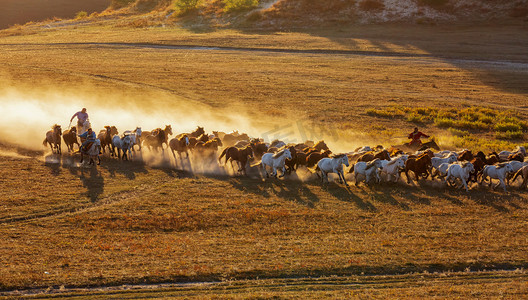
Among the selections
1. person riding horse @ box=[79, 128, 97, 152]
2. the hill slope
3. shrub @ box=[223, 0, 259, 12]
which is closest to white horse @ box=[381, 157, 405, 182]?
person riding horse @ box=[79, 128, 97, 152]

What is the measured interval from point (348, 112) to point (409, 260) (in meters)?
22.9

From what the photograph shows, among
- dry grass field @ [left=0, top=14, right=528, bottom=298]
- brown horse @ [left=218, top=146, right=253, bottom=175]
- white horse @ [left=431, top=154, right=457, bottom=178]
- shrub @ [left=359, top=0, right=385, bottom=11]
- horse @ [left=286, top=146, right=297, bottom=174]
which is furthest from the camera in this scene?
shrub @ [left=359, top=0, right=385, bottom=11]

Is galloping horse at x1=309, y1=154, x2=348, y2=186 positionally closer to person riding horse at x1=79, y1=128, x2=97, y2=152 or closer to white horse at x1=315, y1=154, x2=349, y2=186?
white horse at x1=315, y1=154, x2=349, y2=186

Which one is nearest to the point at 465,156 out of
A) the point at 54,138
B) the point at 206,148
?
the point at 206,148

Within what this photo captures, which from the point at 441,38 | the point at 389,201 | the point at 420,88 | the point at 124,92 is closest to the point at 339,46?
the point at 441,38

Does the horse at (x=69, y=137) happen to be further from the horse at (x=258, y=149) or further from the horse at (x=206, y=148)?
the horse at (x=258, y=149)

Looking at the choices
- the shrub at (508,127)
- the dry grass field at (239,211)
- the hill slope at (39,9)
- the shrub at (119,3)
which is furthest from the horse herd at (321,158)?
the shrub at (119,3)

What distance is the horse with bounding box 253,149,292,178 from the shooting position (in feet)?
75.6

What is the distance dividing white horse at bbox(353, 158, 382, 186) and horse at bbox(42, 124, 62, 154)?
561 inches

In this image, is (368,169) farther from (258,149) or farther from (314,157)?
(258,149)

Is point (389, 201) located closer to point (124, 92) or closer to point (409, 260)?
point (409, 260)

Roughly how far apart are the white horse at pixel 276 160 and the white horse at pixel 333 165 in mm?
1497

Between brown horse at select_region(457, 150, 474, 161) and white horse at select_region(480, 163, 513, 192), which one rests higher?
brown horse at select_region(457, 150, 474, 161)

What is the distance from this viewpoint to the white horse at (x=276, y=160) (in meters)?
23.0
